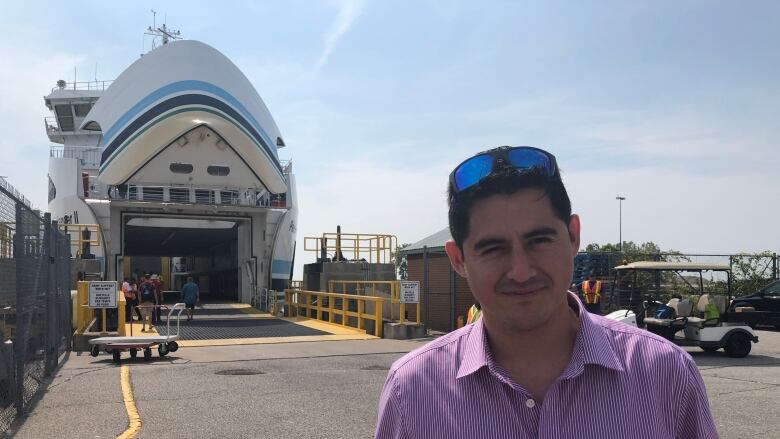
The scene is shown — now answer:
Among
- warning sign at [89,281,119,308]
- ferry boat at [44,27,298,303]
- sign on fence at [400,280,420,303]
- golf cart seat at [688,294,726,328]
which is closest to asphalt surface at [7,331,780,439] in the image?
golf cart seat at [688,294,726,328]

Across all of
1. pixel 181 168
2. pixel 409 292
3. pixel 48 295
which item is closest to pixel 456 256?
pixel 48 295

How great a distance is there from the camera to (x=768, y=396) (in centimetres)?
802

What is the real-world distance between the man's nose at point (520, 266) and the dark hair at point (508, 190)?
→ 141 mm

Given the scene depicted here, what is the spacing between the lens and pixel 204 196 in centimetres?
2844

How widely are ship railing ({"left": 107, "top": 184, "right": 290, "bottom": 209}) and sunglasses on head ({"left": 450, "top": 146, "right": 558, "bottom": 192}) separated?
25.5 metres

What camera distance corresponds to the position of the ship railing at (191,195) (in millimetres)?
27141

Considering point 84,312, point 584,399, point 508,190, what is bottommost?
point 84,312

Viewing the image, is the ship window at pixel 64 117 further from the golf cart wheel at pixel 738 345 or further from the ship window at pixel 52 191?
the golf cart wheel at pixel 738 345

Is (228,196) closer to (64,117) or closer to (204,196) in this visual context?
(204,196)

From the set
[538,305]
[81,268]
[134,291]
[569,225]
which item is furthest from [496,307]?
[81,268]

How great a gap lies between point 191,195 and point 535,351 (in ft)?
88.5

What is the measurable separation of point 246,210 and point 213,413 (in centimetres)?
2113

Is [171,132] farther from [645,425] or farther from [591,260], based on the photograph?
[645,425]

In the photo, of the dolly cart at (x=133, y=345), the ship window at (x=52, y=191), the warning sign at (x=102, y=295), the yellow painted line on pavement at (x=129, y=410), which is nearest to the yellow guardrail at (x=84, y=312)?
the warning sign at (x=102, y=295)
